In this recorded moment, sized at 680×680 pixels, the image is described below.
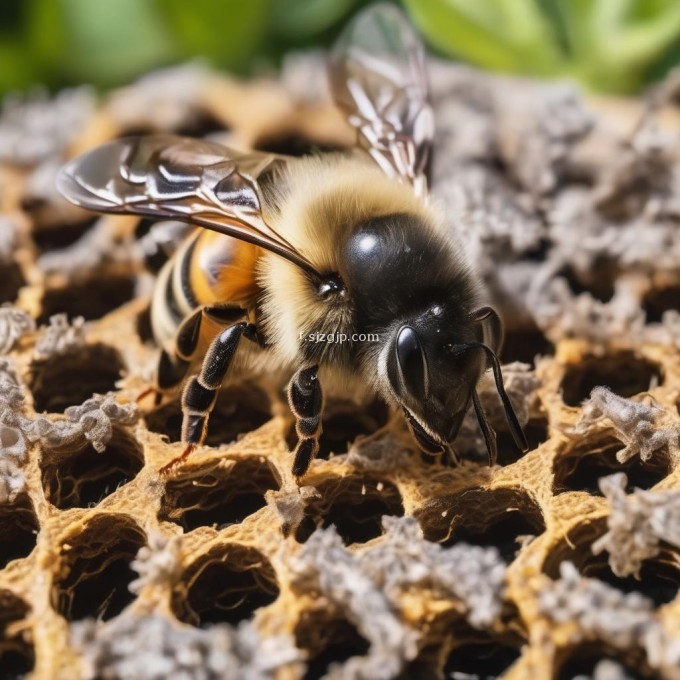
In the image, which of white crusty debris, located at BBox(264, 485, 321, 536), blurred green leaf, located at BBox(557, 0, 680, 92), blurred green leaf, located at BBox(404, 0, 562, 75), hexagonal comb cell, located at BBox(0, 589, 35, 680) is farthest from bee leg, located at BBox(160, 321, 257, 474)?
blurred green leaf, located at BBox(557, 0, 680, 92)

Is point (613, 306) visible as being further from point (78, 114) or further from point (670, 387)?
point (78, 114)

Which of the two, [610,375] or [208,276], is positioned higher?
[208,276]

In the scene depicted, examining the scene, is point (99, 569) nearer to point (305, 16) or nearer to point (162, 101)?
point (162, 101)

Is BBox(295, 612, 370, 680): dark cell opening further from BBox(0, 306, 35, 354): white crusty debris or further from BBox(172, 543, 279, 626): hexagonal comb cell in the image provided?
BBox(0, 306, 35, 354): white crusty debris

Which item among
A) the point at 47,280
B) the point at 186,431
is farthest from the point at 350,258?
the point at 47,280

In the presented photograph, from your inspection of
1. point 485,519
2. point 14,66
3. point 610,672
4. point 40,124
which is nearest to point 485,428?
point 485,519
